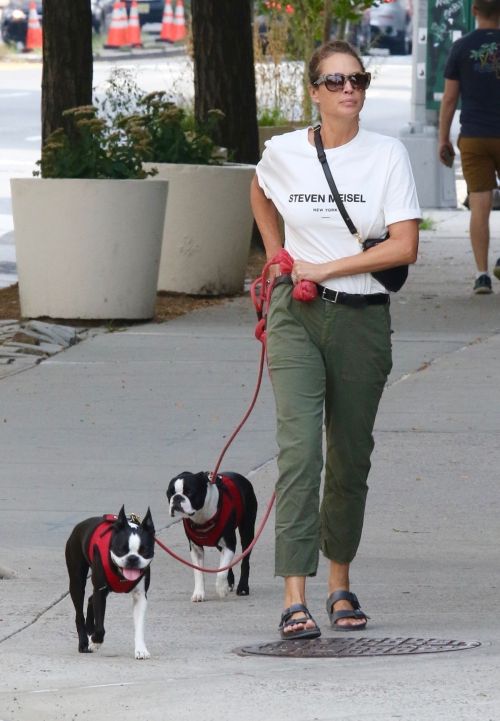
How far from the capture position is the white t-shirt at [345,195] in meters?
5.02

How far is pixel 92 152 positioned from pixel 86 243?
2.13 feet

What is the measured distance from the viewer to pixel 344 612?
17.3 ft

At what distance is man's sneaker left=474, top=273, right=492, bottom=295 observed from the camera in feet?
39.8

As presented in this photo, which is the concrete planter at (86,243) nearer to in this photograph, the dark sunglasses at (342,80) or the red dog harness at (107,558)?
the dark sunglasses at (342,80)

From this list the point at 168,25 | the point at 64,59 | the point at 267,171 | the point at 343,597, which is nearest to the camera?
the point at 267,171

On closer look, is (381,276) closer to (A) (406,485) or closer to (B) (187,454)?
(A) (406,485)

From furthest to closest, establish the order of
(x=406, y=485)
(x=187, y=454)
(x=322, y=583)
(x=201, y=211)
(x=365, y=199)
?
(x=201, y=211) < (x=187, y=454) < (x=406, y=485) < (x=322, y=583) < (x=365, y=199)

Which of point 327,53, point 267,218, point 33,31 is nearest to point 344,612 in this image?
point 267,218

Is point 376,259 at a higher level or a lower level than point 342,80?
lower

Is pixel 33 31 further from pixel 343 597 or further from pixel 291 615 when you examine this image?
pixel 291 615

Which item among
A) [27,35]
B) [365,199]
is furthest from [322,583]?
[27,35]

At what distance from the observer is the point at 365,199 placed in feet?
16.5

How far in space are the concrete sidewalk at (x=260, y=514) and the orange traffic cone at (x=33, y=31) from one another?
3405 centimetres

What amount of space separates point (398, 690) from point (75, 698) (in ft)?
2.75
